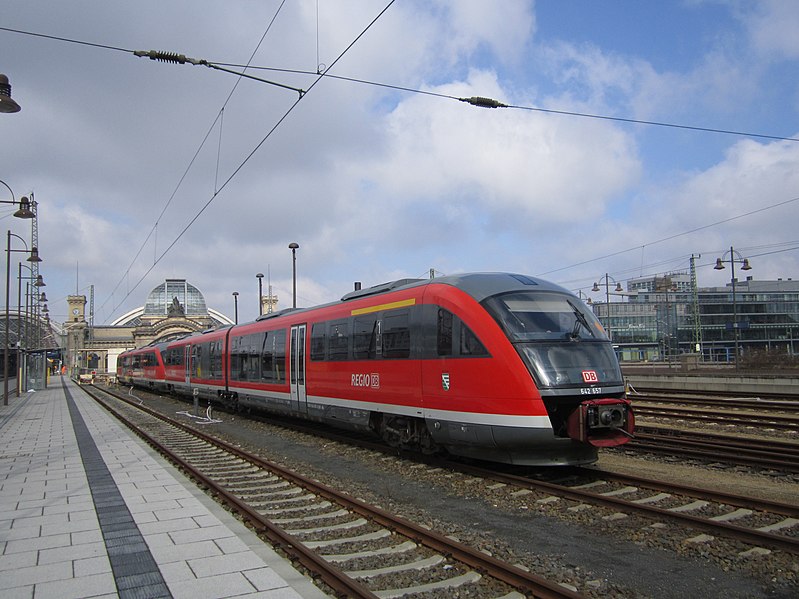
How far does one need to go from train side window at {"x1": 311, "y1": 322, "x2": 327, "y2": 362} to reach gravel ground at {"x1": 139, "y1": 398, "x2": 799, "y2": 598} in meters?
3.68

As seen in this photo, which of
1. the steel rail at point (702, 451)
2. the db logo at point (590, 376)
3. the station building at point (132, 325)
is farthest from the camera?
the station building at point (132, 325)

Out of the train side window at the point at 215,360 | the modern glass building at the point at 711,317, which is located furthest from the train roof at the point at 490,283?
the modern glass building at the point at 711,317

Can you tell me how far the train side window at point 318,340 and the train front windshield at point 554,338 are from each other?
6.26 meters

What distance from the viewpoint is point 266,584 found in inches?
207

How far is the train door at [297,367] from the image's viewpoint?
1625 centimetres

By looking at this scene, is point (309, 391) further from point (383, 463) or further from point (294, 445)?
point (383, 463)

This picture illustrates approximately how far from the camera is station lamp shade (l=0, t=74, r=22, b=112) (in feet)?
38.1

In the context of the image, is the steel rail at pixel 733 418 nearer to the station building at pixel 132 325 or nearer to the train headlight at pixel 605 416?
the train headlight at pixel 605 416

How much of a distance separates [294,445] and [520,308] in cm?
742

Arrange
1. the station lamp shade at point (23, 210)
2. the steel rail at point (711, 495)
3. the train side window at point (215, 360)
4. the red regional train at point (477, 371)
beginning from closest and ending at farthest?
1. the steel rail at point (711, 495)
2. the red regional train at point (477, 371)
3. the station lamp shade at point (23, 210)
4. the train side window at point (215, 360)

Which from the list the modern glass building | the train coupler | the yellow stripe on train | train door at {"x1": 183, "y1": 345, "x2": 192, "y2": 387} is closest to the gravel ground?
the train coupler

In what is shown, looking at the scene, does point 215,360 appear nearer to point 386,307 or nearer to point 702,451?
point 386,307

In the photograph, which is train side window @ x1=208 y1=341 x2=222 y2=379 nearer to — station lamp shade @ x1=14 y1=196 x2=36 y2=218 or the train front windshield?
station lamp shade @ x1=14 y1=196 x2=36 y2=218

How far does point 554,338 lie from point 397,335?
3331 mm
